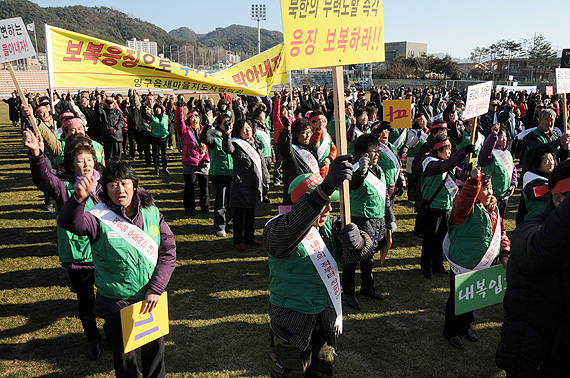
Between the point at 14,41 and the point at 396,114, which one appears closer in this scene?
the point at 14,41

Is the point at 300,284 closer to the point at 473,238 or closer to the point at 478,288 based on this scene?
the point at 478,288

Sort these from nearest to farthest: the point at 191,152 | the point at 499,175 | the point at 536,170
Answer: the point at 536,170 → the point at 499,175 → the point at 191,152

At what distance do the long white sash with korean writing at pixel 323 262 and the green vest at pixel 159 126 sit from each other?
10.0 m

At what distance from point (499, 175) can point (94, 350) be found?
19.8 ft

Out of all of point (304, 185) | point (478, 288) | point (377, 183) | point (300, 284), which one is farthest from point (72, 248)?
point (478, 288)

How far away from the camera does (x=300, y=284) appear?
110 inches

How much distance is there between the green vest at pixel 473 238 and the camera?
13.3 feet

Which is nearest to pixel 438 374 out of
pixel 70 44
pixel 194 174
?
pixel 70 44

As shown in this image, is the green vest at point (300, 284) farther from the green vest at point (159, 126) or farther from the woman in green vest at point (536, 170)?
the green vest at point (159, 126)

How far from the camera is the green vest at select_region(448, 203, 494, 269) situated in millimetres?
4047

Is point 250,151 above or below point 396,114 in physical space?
below

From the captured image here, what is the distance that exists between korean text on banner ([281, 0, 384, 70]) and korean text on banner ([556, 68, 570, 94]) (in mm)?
5106

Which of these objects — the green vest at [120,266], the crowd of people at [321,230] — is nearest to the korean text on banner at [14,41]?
the crowd of people at [321,230]

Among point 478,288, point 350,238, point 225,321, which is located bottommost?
point 225,321
